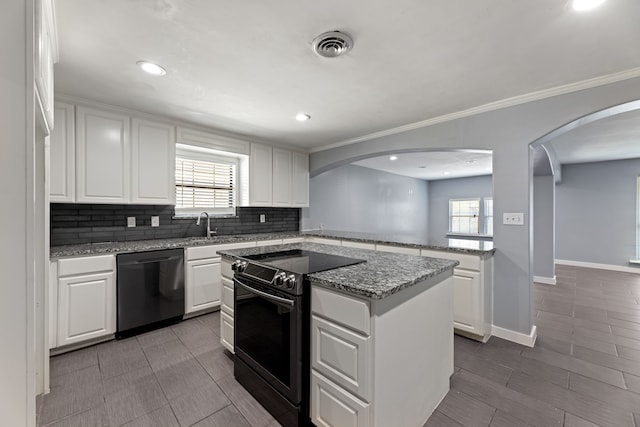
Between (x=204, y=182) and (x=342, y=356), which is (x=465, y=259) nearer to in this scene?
(x=342, y=356)

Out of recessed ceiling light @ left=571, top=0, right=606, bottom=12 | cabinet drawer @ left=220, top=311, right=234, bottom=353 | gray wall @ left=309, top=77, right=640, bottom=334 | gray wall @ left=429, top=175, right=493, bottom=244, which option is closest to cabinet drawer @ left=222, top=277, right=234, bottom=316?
cabinet drawer @ left=220, top=311, right=234, bottom=353

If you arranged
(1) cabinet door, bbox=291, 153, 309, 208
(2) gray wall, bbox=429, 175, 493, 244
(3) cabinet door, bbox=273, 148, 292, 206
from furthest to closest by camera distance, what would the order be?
(2) gray wall, bbox=429, 175, 493, 244
(1) cabinet door, bbox=291, 153, 309, 208
(3) cabinet door, bbox=273, 148, 292, 206

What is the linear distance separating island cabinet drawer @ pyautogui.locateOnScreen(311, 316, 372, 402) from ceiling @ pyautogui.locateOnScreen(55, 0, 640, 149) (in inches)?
68.9

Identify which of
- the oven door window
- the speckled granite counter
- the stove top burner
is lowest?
the oven door window

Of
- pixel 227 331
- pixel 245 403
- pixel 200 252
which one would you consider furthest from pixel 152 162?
pixel 245 403

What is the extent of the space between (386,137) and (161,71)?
9.01ft

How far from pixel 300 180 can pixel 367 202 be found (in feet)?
8.49

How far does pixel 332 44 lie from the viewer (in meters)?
1.83

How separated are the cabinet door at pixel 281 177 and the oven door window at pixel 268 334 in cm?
261

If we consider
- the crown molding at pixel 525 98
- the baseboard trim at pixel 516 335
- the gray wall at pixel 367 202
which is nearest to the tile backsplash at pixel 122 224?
the gray wall at pixel 367 202

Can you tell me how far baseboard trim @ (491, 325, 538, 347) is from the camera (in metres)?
2.64

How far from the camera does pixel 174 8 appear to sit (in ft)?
5.02

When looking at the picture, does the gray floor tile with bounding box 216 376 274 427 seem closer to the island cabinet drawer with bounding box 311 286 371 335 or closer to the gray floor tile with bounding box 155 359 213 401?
the gray floor tile with bounding box 155 359 213 401

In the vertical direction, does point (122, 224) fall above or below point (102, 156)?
below
